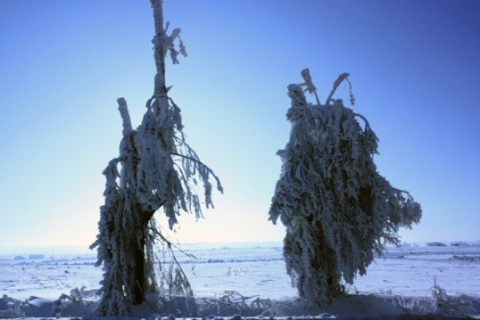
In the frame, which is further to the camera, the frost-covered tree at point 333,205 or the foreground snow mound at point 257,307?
the frost-covered tree at point 333,205

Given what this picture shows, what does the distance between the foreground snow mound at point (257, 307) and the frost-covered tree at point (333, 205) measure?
562mm

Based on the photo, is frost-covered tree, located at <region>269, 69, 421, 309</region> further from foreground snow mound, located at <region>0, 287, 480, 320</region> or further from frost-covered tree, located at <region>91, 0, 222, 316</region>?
frost-covered tree, located at <region>91, 0, 222, 316</region>

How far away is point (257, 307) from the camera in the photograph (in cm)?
1119

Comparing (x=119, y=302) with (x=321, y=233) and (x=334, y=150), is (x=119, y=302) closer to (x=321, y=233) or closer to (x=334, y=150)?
(x=321, y=233)

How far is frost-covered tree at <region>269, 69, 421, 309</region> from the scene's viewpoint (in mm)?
10750

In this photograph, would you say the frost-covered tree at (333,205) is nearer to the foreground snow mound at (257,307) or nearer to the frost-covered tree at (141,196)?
the foreground snow mound at (257,307)

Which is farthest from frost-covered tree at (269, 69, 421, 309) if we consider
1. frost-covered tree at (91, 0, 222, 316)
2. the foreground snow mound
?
frost-covered tree at (91, 0, 222, 316)

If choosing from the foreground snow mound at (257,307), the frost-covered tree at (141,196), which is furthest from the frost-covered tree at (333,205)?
the frost-covered tree at (141,196)

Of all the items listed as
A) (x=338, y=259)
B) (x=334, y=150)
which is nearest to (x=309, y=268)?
(x=338, y=259)

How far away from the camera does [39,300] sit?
12016 millimetres

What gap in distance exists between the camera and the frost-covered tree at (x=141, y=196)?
10.4 m

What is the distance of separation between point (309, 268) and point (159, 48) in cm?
851

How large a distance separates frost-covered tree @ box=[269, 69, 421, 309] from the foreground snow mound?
0.56 meters

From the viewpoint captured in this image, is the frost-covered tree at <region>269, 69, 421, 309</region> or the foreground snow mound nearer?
the foreground snow mound
